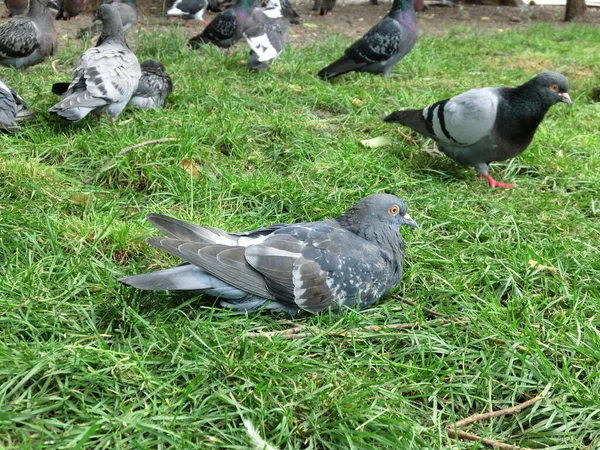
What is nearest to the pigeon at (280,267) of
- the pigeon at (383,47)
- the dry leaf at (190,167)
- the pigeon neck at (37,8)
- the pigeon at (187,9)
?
the dry leaf at (190,167)

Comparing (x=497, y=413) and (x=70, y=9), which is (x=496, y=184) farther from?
(x=70, y=9)

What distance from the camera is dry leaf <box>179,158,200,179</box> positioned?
14.0ft

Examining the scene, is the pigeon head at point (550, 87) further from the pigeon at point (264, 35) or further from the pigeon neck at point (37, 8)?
the pigeon neck at point (37, 8)

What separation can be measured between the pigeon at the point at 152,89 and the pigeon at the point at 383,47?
5.94 feet

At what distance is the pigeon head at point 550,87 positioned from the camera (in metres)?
4.55

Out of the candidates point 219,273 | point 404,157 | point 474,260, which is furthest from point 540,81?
point 219,273

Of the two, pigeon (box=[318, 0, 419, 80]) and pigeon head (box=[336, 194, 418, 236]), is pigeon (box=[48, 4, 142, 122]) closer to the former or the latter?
pigeon (box=[318, 0, 419, 80])

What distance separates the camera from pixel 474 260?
3.47 metres

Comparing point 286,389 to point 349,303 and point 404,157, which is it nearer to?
point 349,303

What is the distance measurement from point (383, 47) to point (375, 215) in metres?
4.13

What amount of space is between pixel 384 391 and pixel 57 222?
2.02 metres

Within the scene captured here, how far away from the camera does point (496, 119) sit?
4.54m

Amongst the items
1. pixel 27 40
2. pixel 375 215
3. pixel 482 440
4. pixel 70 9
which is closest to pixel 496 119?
pixel 375 215

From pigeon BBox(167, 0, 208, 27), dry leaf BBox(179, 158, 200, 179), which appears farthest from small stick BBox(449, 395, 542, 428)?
pigeon BBox(167, 0, 208, 27)
